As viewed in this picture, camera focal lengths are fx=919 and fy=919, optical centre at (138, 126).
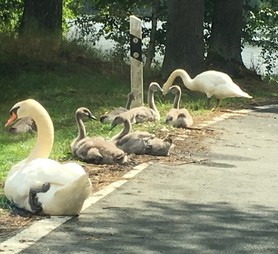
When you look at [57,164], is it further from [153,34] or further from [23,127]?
[153,34]

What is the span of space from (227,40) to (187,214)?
47.1ft

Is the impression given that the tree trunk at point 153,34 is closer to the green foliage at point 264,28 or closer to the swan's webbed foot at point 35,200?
the green foliage at point 264,28

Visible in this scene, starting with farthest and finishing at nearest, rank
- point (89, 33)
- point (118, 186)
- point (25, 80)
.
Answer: point (89, 33) → point (25, 80) → point (118, 186)

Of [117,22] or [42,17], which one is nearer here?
[42,17]

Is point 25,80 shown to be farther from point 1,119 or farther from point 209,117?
point 209,117

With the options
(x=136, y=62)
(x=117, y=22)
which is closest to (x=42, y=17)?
(x=117, y=22)

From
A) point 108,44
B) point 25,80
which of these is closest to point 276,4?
point 108,44

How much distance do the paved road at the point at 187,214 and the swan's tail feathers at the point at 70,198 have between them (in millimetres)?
109

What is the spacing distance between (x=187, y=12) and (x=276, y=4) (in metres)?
7.52

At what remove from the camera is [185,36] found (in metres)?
19.8

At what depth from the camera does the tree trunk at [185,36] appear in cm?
1966

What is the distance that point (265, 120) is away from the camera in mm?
15523

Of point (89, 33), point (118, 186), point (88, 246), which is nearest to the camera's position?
point (88, 246)

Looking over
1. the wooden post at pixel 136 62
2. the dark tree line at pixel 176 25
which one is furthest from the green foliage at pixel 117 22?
the wooden post at pixel 136 62
